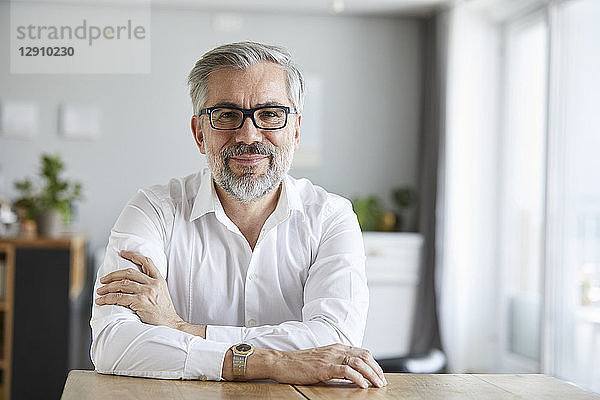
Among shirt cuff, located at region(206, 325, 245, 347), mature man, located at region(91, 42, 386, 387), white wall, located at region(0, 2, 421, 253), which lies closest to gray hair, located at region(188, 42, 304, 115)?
mature man, located at region(91, 42, 386, 387)

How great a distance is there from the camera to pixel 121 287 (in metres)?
1.74

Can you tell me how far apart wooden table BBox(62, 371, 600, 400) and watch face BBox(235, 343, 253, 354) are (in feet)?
0.24

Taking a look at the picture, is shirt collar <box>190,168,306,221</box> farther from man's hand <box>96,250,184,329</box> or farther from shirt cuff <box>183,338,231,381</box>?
shirt cuff <box>183,338,231,381</box>

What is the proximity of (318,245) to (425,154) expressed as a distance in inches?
153

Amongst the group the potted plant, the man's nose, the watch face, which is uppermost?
the man's nose

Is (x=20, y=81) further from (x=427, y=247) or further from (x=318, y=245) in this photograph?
(x=318, y=245)

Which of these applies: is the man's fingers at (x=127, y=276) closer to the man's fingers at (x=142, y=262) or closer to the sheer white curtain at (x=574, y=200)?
the man's fingers at (x=142, y=262)

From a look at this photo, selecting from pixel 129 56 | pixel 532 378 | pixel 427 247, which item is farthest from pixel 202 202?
pixel 427 247

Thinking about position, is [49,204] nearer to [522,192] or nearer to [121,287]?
[121,287]

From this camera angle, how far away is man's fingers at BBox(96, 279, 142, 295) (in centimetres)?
174

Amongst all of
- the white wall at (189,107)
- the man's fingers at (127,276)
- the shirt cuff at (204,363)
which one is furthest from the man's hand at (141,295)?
the white wall at (189,107)

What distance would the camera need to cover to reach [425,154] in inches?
227

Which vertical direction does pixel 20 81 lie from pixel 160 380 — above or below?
above

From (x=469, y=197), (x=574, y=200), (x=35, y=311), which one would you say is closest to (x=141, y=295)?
(x=35, y=311)
